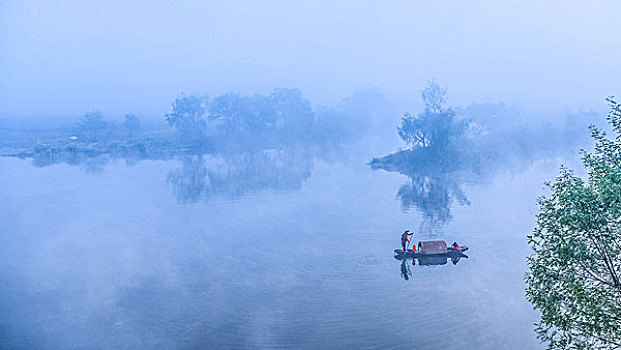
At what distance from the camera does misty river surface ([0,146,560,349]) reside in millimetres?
22719

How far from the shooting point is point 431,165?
2601 inches

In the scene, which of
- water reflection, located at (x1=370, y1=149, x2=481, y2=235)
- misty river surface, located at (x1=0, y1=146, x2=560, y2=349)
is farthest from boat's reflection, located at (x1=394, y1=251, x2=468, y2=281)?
water reflection, located at (x1=370, y1=149, x2=481, y2=235)

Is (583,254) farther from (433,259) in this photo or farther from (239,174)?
(239,174)

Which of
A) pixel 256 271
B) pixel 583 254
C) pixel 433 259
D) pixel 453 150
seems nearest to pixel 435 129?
pixel 453 150

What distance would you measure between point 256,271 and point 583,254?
20.8 metres

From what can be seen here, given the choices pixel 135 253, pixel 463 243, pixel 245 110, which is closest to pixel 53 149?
pixel 245 110

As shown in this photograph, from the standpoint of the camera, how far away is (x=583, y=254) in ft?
43.6

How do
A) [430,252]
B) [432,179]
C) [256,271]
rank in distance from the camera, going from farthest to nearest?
[432,179], [430,252], [256,271]

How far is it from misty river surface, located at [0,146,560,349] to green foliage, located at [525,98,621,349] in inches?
335

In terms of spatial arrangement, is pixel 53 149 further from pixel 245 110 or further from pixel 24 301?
pixel 24 301

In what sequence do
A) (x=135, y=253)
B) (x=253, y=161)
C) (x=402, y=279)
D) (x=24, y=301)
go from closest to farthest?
(x=24, y=301)
(x=402, y=279)
(x=135, y=253)
(x=253, y=161)

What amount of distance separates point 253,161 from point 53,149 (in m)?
38.0

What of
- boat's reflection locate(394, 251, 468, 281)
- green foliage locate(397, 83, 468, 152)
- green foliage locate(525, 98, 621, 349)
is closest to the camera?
green foliage locate(525, 98, 621, 349)

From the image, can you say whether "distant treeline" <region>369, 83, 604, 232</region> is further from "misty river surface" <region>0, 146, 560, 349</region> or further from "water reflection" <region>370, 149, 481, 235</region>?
"misty river surface" <region>0, 146, 560, 349</region>
